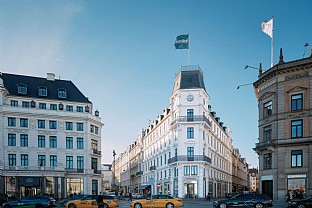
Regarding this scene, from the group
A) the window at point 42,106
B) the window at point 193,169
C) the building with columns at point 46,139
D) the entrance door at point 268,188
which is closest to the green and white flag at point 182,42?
the building with columns at point 46,139

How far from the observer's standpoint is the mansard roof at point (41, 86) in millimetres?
60844

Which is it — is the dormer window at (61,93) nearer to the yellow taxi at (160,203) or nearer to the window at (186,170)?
the window at (186,170)

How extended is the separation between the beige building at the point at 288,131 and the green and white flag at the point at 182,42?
19.5 metres

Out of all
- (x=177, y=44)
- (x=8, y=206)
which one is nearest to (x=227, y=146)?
(x=177, y=44)

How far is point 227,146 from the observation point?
301ft

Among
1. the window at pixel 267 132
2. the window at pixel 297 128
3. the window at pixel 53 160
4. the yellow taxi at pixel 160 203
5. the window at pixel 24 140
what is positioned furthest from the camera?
the window at pixel 53 160

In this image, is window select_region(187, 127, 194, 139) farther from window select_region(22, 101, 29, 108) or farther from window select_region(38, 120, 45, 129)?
window select_region(22, 101, 29, 108)

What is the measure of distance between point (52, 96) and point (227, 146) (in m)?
47.6

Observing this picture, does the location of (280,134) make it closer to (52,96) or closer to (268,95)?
(268,95)

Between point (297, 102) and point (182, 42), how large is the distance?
81.9 feet

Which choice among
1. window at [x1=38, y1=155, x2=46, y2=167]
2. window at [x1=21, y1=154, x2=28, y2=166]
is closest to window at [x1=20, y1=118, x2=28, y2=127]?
window at [x1=21, y1=154, x2=28, y2=166]

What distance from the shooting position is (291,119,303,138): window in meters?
39.1

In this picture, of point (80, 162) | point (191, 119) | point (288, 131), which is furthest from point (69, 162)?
point (288, 131)

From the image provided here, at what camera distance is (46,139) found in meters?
59.5
